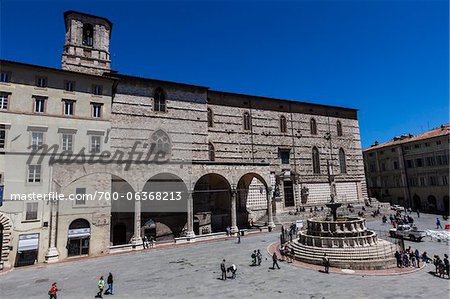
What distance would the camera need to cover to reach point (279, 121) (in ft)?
127

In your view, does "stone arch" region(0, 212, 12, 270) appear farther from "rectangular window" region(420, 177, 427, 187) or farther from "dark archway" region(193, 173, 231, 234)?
"rectangular window" region(420, 177, 427, 187)

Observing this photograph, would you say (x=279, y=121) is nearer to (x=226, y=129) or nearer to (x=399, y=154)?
(x=226, y=129)

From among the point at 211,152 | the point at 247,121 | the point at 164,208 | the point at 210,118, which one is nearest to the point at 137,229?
the point at 164,208

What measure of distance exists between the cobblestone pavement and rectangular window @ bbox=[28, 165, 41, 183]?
623 cm

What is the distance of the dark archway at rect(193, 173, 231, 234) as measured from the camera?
29438 mm

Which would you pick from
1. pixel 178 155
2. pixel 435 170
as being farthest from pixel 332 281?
pixel 435 170

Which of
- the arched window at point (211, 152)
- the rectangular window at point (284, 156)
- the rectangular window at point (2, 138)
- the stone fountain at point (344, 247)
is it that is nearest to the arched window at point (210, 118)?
the arched window at point (211, 152)

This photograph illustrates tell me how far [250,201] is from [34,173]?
22.5 metres

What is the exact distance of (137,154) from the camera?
92.8ft

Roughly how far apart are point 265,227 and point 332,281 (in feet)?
51.3

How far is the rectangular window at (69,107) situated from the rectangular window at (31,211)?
753cm

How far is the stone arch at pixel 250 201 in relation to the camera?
33453 mm

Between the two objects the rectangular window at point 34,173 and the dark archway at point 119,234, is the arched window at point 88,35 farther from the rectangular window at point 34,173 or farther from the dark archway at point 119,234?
the dark archway at point 119,234

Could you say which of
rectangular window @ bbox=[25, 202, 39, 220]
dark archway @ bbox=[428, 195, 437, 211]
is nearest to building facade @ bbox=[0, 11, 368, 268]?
rectangular window @ bbox=[25, 202, 39, 220]
